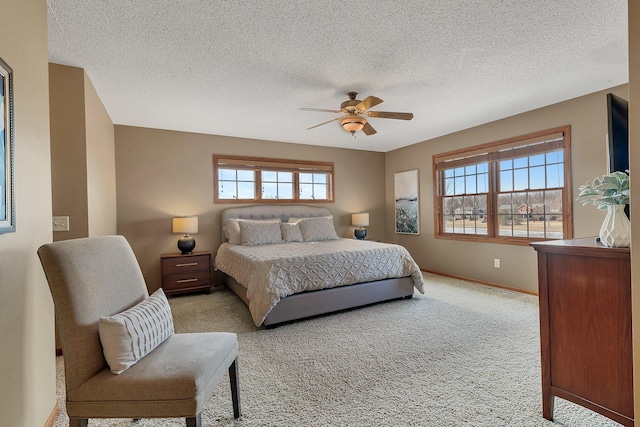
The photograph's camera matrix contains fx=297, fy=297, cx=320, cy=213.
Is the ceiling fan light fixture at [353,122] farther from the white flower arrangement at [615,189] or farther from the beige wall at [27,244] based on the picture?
the beige wall at [27,244]

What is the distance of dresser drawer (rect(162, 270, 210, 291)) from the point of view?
4.14 m

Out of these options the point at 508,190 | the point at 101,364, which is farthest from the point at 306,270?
the point at 508,190

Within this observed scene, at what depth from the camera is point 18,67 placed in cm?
135

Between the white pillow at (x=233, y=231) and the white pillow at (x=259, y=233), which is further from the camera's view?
→ the white pillow at (x=233, y=231)

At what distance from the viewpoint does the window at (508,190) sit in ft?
12.5

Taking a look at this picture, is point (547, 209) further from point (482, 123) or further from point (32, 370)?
point (32, 370)

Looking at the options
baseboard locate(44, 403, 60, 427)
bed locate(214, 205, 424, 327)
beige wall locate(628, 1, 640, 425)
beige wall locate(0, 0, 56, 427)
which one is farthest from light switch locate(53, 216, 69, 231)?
beige wall locate(628, 1, 640, 425)

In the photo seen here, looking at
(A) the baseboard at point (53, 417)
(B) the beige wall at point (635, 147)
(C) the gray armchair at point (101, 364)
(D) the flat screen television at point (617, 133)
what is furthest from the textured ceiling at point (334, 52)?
(A) the baseboard at point (53, 417)

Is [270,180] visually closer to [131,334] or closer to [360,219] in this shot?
[360,219]

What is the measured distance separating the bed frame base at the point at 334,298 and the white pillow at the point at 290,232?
114 centimetres

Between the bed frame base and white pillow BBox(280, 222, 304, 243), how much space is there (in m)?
1.14

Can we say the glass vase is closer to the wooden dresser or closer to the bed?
the wooden dresser

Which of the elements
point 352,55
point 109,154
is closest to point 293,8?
point 352,55

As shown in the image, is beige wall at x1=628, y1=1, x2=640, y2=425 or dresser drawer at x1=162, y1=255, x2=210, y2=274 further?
dresser drawer at x1=162, y1=255, x2=210, y2=274
